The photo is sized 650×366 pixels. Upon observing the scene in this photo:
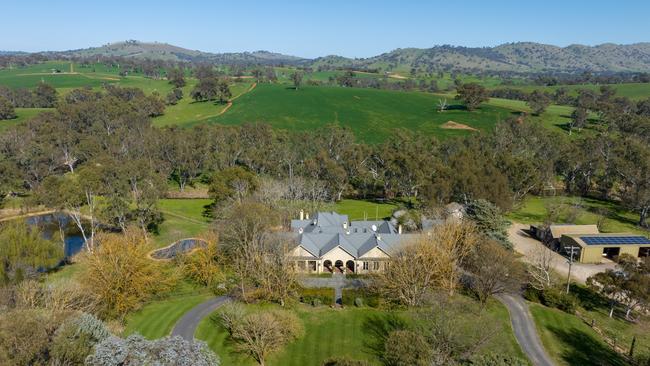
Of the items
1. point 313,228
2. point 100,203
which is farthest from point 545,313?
point 100,203

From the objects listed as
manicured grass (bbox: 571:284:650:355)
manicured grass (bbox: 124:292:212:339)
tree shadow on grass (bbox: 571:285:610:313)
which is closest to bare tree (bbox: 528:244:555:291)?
tree shadow on grass (bbox: 571:285:610:313)

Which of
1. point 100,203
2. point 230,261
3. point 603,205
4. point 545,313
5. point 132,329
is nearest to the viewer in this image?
point 132,329

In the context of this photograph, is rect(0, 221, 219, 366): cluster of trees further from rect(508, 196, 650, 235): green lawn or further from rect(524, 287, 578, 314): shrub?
rect(508, 196, 650, 235): green lawn

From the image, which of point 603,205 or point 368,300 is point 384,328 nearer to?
point 368,300

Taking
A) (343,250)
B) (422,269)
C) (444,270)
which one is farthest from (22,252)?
(444,270)

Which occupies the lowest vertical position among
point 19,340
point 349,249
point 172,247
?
point 172,247

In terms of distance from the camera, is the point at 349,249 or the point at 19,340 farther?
the point at 349,249

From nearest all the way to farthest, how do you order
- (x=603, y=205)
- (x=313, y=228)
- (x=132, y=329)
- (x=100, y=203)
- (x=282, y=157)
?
(x=132, y=329), (x=313, y=228), (x=100, y=203), (x=603, y=205), (x=282, y=157)

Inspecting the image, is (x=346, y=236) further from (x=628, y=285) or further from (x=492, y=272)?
(x=628, y=285)
